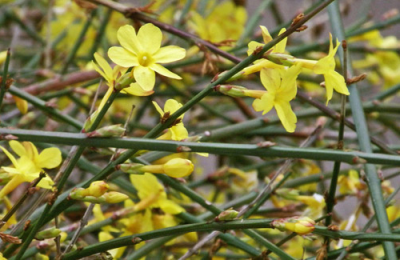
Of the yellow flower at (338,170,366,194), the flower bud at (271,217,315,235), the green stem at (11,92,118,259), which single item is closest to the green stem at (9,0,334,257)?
the green stem at (11,92,118,259)

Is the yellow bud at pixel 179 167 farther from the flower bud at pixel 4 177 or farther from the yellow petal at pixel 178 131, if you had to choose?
the flower bud at pixel 4 177

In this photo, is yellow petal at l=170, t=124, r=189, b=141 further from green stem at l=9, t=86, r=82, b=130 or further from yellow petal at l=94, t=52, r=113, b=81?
green stem at l=9, t=86, r=82, b=130

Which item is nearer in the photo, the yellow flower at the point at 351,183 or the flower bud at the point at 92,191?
the flower bud at the point at 92,191

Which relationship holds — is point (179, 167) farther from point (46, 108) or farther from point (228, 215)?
point (46, 108)

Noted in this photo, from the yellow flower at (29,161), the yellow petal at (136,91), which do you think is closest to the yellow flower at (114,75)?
the yellow petal at (136,91)

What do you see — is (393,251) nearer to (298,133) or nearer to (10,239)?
(10,239)

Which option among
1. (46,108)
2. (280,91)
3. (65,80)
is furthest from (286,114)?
(65,80)

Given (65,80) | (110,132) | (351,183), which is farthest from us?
(65,80)
